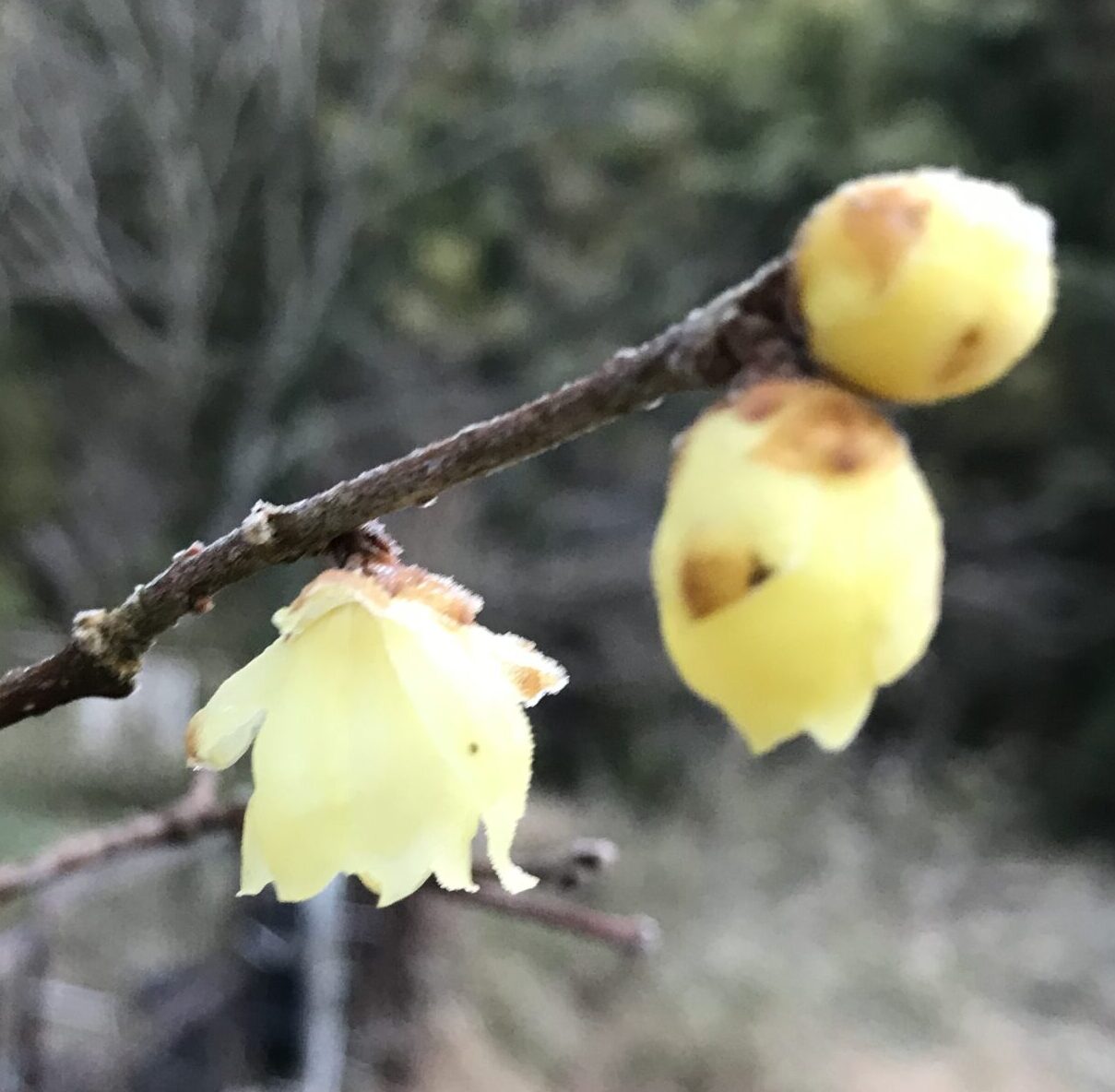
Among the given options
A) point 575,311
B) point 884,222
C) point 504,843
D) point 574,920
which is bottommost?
point 575,311

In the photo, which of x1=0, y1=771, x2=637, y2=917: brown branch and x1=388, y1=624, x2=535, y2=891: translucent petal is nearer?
x1=388, y1=624, x2=535, y2=891: translucent petal

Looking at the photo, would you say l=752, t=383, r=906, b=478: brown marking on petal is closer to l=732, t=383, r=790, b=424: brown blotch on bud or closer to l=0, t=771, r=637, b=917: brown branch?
l=732, t=383, r=790, b=424: brown blotch on bud

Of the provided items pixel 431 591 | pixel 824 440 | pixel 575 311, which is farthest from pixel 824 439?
pixel 575 311

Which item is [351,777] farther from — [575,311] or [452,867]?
[575,311]

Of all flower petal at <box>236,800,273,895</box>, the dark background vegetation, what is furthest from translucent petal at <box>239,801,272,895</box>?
the dark background vegetation

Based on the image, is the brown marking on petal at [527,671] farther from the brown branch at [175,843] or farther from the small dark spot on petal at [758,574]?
the brown branch at [175,843]

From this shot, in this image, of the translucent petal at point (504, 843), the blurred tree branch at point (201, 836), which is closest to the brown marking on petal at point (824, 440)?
the translucent petal at point (504, 843)
